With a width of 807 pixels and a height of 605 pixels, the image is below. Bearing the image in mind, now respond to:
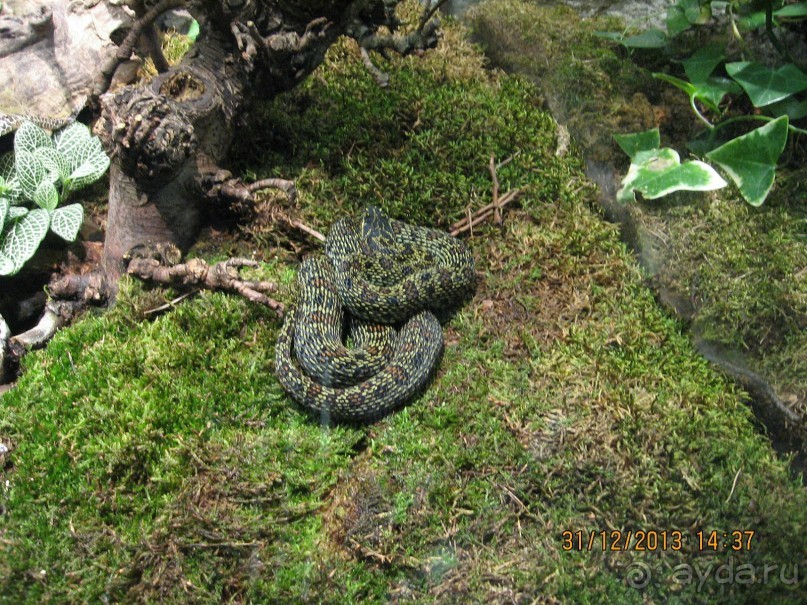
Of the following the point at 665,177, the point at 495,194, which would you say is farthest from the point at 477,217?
the point at 665,177

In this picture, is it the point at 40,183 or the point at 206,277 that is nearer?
the point at 206,277

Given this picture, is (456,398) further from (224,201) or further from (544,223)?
(224,201)

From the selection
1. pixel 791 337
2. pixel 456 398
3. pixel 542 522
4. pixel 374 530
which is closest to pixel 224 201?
pixel 456 398

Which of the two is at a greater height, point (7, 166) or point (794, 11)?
point (794, 11)

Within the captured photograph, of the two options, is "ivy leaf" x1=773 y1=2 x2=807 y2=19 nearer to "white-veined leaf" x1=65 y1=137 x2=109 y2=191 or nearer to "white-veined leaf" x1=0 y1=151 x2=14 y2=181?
"white-veined leaf" x1=65 y1=137 x2=109 y2=191

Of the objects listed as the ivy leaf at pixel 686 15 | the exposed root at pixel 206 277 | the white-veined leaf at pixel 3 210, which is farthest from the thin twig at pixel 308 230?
the ivy leaf at pixel 686 15

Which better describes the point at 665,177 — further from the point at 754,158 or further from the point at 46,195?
the point at 46,195
